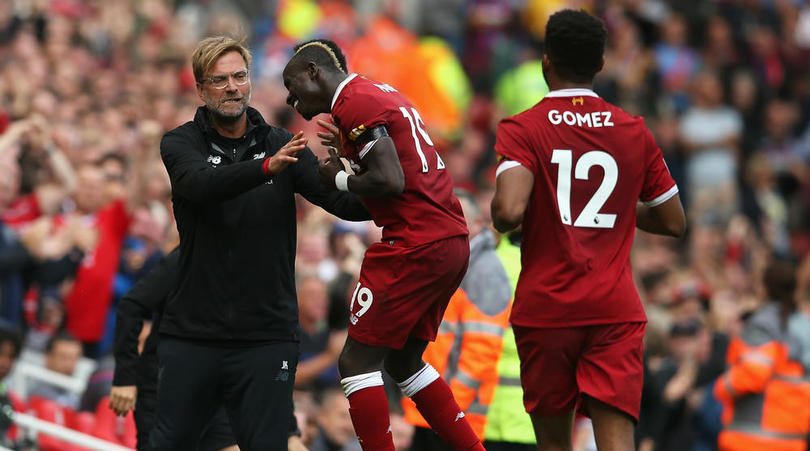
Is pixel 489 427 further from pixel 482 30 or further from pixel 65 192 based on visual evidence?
pixel 482 30

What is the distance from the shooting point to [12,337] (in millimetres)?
9688

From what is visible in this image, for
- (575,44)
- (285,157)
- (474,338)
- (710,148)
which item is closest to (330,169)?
(285,157)

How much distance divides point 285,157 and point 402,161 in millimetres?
580

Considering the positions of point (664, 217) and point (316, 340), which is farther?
point (316, 340)

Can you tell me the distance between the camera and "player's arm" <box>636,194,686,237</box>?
6004 mm

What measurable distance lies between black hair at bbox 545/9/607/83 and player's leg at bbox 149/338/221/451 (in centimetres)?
202

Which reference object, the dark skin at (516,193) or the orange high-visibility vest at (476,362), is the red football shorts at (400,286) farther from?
the orange high-visibility vest at (476,362)

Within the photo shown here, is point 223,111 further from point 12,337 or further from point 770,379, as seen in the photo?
point 770,379

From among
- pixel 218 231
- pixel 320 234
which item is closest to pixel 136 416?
pixel 218 231

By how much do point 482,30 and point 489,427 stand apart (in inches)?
577

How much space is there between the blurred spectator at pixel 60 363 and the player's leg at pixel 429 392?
532cm

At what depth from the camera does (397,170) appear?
566 cm

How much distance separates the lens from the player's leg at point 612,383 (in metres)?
5.70

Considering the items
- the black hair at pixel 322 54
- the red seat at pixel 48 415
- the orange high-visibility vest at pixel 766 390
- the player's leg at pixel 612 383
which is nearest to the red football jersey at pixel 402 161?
the black hair at pixel 322 54
